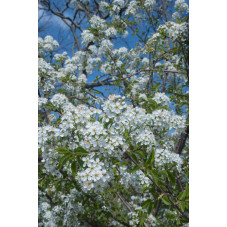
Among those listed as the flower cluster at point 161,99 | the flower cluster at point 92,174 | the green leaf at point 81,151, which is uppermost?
the flower cluster at point 161,99

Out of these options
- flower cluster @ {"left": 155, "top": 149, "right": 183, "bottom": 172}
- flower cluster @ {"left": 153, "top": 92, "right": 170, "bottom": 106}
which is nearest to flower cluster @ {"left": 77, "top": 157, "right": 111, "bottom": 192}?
flower cluster @ {"left": 155, "top": 149, "right": 183, "bottom": 172}

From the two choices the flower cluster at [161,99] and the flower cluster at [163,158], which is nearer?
the flower cluster at [163,158]

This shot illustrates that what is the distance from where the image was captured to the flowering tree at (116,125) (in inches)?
38.7

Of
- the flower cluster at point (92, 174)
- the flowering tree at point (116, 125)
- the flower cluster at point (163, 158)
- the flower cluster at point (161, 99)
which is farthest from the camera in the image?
the flower cluster at point (161, 99)

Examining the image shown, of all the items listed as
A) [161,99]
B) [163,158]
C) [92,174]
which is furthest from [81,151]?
[161,99]

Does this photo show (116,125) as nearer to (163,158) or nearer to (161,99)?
(163,158)

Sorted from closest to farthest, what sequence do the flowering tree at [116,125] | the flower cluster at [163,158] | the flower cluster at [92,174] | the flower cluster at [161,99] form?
the flower cluster at [92,174]
the flowering tree at [116,125]
the flower cluster at [163,158]
the flower cluster at [161,99]

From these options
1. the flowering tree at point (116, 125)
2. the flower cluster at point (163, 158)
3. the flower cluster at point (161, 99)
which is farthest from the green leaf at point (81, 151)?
the flower cluster at point (161, 99)

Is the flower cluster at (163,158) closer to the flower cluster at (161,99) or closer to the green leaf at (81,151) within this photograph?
the flower cluster at (161,99)

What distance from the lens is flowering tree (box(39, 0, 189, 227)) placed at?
98 centimetres

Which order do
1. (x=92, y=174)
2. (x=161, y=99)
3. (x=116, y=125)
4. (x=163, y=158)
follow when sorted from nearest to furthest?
1. (x=92, y=174)
2. (x=116, y=125)
3. (x=163, y=158)
4. (x=161, y=99)

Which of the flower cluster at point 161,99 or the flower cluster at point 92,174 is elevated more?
the flower cluster at point 161,99

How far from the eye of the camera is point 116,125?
3.29 ft
